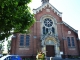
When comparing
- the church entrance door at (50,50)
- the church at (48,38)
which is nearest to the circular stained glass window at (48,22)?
the church at (48,38)

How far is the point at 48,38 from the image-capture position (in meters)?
23.2

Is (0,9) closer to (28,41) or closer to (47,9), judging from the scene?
(28,41)

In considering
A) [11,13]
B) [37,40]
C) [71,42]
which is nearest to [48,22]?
[37,40]

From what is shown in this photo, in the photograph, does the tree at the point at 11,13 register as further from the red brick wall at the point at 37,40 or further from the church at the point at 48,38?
the church at the point at 48,38

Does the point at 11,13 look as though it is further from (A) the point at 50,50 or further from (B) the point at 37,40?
(A) the point at 50,50

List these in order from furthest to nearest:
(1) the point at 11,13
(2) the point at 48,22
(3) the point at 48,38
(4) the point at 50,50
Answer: (2) the point at 48,22, (4) the point at 50,50, (3) the point at 48,38, (1) the point at 11,13

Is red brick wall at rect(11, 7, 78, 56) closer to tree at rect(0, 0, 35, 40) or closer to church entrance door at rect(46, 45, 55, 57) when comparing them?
church entrance door at rect(46, 45, 55, 57)

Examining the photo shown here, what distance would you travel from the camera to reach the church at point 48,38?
22500 millimetres

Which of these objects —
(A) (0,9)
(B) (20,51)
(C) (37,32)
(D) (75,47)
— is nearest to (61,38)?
(D) (75,47)

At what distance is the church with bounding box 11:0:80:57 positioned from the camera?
2250cm

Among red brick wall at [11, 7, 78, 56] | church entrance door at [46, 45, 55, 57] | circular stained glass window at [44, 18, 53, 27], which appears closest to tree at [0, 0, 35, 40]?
red brick wall at [11, 7, 78, 56]

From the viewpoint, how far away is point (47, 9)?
86.0 ft

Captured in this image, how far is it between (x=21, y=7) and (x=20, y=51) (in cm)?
1452

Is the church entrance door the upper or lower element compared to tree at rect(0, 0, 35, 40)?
lower
